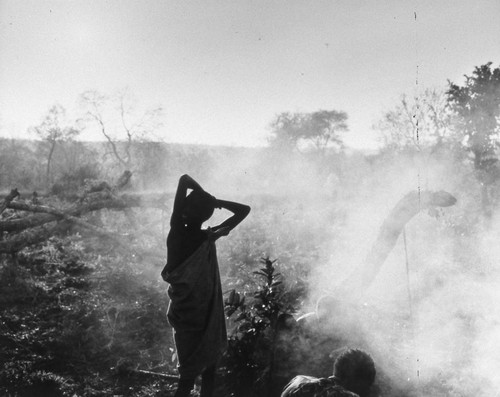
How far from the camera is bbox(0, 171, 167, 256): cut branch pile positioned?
656 cm

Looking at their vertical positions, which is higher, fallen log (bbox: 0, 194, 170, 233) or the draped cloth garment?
fallen log (bbox: 0, 194, 170, 233)

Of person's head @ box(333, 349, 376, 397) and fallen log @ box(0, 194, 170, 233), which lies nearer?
person's head @ box(333, 349, 376, 397)

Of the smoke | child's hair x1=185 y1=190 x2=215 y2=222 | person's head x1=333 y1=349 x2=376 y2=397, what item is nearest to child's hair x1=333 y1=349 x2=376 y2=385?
person's head x1=333 y1=349 x2=376 y2=397

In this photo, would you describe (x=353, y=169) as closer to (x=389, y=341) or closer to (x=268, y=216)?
(x=268, y=216)

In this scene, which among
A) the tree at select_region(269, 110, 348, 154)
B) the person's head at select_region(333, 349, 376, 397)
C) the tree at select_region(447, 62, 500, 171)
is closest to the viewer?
the person's head at select_region(333, 349, 376, 397)

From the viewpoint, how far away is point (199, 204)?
253 centimetres

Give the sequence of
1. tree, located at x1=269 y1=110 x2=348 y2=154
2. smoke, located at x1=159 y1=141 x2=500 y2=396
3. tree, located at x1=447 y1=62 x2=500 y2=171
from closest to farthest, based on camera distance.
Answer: smoke, located at x1=159 y1=141 x2=500 y2=396
tree, located at x1=447 y1=62 x2=500 y2=171
tree, located at x1=269 y1=110 x2=348 y2=154

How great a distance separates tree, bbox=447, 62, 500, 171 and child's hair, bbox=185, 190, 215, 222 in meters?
12.3

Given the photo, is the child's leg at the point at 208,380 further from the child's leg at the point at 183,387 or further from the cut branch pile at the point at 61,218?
the cut branch pile at the point at 61,218

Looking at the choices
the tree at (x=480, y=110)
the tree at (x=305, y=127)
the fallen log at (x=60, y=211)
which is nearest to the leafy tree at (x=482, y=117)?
the tree at (x=480, y=110)

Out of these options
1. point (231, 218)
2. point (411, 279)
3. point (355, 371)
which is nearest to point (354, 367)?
point (355, 371)

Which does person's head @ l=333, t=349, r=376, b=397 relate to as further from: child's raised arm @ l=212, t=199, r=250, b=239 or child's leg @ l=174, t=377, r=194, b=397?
child's raised arm @ l=212, t=199, r=250, b=239

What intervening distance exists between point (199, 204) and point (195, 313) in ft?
2.59

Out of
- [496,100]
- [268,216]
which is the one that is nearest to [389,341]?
[268,216]
